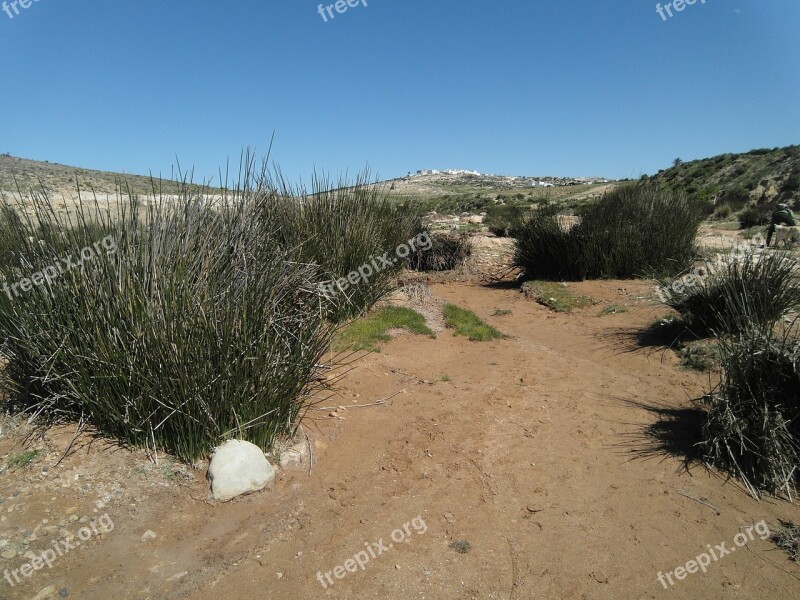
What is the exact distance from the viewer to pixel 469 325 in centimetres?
786

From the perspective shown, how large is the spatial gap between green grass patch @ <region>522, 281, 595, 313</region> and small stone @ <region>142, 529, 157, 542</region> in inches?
291

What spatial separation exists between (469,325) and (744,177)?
29.7 metres

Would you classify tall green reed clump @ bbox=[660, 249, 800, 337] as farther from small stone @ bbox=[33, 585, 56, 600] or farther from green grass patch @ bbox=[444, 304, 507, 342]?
small stone @ bbox=[33, 585, 56, 600]

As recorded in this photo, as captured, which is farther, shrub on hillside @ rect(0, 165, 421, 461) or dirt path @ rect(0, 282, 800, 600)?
shrub on hillside @ rect(0, 165, 421, 461)

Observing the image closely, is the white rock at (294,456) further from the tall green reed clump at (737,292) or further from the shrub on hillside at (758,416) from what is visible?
the tall green reed clump at (737,292)

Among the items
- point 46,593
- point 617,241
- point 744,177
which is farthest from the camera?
point 744,177

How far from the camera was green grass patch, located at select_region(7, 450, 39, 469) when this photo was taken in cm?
346

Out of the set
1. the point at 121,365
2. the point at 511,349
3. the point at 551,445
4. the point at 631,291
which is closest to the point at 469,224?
the point at 631,291

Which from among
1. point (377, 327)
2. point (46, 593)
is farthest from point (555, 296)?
point (46, 593)

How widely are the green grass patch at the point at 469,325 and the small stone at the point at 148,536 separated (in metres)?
4.96

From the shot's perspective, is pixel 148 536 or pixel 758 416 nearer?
pixel 148 536

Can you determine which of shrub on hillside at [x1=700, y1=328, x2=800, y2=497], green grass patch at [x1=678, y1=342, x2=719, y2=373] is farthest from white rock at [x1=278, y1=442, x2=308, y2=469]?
green grass patch at [x1=678, y1=342, x2=719, y2=373]

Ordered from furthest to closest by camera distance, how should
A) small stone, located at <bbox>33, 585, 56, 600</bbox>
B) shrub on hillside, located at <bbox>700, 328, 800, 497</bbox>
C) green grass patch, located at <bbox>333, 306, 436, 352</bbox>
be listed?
green grass patch, located at <bbox>333, 306, 436, 352</bbox>
shrub on hillside, located at <bbox>700, 328, 800, 497</bbox>
small stone, located at <bbox>33, 585, 56, 600</bbox>

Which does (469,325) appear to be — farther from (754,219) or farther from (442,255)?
(754,219)
